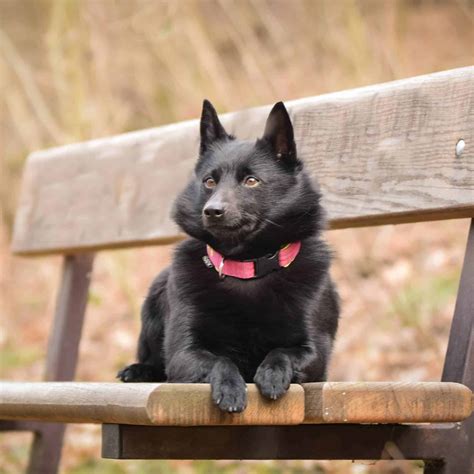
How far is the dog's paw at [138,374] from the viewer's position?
127 inches

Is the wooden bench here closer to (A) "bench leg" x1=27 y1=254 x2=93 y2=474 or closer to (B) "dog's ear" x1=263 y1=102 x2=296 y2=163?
(A) "bench leg" x1=27 y1=254 x2=93 y2=474

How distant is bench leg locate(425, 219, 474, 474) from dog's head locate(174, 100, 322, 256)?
1.50ft

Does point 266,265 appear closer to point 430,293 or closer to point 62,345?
point 62,345

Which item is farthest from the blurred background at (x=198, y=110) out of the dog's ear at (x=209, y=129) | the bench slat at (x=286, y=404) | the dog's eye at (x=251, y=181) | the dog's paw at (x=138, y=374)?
the bench slat at (x=286, y=404)

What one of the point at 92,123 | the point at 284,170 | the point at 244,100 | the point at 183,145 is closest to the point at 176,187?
the point at 183,145

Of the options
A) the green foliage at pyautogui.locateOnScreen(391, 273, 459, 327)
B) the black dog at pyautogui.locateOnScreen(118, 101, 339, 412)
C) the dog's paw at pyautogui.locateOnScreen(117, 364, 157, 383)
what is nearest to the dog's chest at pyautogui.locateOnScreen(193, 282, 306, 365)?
the black dog at pyautogui.locateOnScreen(118, 101, 339, 412)

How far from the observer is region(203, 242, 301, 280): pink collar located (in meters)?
2.85

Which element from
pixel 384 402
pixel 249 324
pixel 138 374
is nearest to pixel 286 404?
pixel 384 402

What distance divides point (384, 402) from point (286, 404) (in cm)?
23

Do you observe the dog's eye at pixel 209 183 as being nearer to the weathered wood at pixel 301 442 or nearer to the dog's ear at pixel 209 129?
the dog's ear at pixel 209 129

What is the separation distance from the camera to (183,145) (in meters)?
3.86

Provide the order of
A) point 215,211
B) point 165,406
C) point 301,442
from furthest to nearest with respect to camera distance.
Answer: point 215,211 → point 301,442 → point 165,406

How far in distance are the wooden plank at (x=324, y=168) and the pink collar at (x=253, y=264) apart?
1.09ft

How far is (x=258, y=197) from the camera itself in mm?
2896
